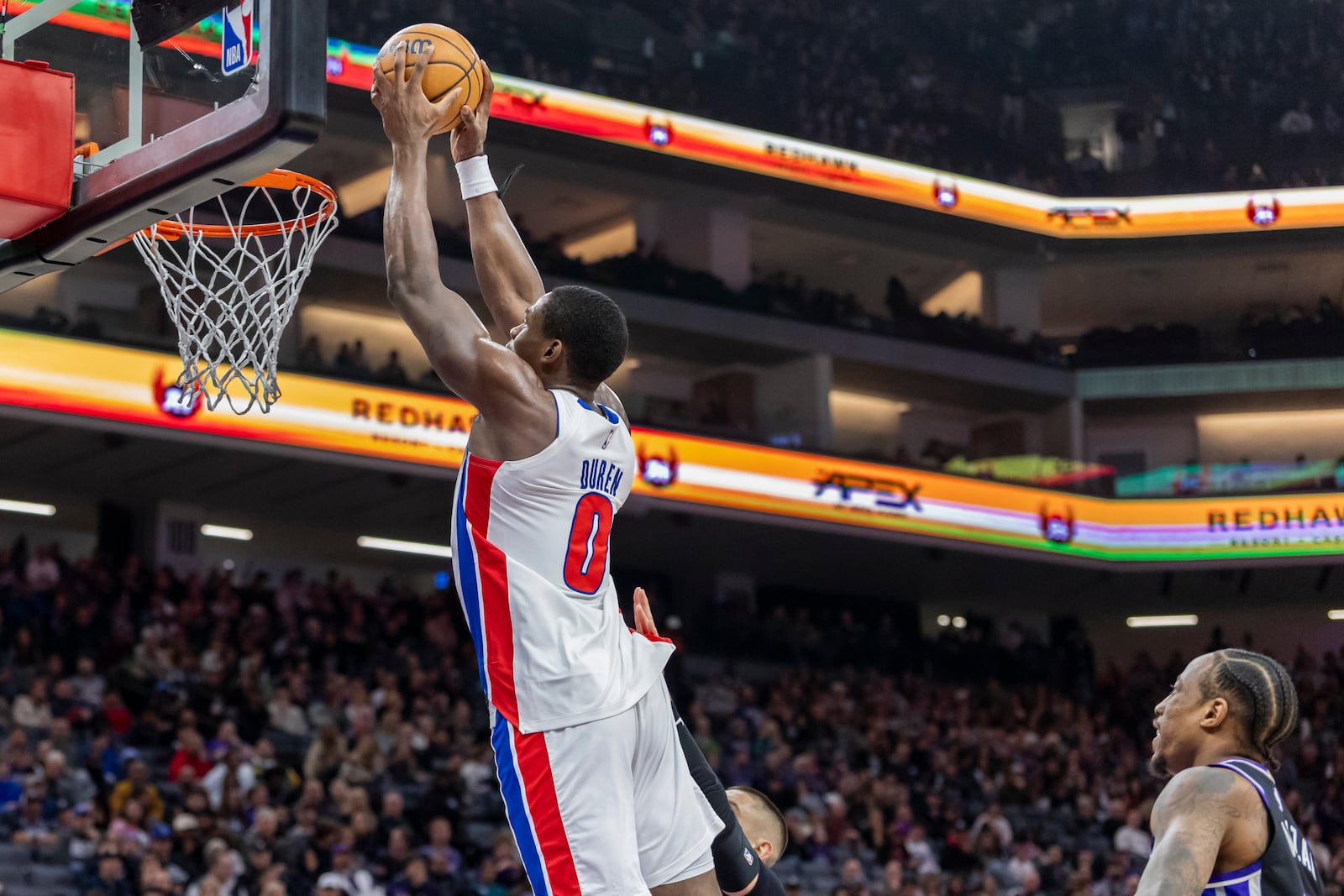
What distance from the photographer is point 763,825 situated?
534 cm

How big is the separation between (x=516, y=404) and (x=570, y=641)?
22.7 inches

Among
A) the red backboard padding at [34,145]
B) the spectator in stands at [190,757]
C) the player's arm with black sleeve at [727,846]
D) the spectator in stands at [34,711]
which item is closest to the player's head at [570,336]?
the player's arm with black sleeve at [727,846]

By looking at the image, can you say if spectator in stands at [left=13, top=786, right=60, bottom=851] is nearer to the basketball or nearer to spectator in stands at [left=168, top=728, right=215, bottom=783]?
spectator in stands at [left=168, top=728, right=215, bottom=783]

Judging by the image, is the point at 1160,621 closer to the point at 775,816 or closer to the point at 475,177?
the point at 775,816

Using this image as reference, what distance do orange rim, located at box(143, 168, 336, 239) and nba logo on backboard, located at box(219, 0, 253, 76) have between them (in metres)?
1.19

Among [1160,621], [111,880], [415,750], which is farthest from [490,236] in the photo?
[1160,621]

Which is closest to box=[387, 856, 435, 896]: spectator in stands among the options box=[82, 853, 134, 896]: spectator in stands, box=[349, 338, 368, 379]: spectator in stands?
box=[82, 853, 134, 896]: spectator in stands

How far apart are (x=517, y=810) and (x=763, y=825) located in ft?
5.25

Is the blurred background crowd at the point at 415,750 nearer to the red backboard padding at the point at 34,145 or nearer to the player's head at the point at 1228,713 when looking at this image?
the red backboard padding at the point at 34,145

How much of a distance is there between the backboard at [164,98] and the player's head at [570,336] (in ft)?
2.61

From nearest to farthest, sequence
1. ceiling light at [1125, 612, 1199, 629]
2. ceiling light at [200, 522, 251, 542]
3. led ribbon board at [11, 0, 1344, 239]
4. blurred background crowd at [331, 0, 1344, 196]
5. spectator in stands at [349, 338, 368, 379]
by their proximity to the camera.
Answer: spectator in stands at [349, 338, 368, 379] < ceiling light at [200, 522, 251, 542] < led ribbon board at [11, 0, 1344, 239] < blurred background crowd at [331, 0, 1344, 196] < ceiling light at [1125, 612, 1199, 629]

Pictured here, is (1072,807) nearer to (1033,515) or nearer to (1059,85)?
(1033,515)

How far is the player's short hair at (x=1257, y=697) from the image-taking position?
11.3 ft

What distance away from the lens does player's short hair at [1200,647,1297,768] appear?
136 inches
